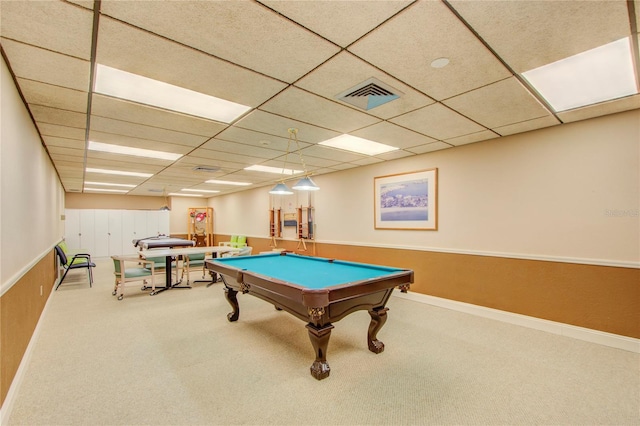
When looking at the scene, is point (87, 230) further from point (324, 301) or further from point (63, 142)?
point (324, 301)

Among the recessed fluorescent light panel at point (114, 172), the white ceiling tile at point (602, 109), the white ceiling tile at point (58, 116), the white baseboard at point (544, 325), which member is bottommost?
the white baseboard at point (544, 325)

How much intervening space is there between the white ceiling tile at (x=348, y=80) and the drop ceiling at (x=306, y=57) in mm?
15

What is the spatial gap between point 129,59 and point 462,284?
4654 millimetres

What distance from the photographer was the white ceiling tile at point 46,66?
1.83 metres

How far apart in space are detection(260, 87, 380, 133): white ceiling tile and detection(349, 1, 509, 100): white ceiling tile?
0.73 meters

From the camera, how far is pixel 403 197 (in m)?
5.00

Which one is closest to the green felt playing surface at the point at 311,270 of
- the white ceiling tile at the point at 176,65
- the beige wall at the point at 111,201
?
the white ceiling tile at the point at 176,65

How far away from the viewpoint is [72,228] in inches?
374

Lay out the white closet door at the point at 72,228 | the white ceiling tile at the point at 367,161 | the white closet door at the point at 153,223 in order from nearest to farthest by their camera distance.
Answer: the white ceiling tile at the point at 367,161
the white closet door at the point at 72,228
the white closet door at the point at 153,223

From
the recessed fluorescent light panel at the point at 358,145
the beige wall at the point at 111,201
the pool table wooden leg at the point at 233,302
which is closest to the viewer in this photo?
the pool table wooden leg at the point at 233,302

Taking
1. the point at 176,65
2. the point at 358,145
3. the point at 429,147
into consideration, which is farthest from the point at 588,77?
the point at 176,65

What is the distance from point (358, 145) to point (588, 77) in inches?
102

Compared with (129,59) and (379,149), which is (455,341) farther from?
(129,59)

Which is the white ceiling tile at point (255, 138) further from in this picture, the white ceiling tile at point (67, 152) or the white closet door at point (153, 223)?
the white closet door at point (153, 223)
